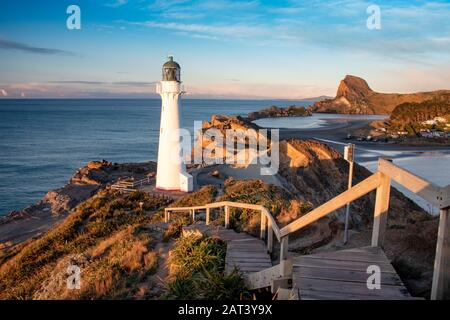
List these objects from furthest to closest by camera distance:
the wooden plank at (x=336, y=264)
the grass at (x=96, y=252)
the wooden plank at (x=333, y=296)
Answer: the grass at (x=96, y=252), the wooden plank at (x=336, y=264), the wooden plank at (x=333, y=296)

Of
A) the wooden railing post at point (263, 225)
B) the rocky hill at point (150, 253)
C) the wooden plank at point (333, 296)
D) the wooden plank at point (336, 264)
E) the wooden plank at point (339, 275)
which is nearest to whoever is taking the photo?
the wooden plank at point (333, 296)

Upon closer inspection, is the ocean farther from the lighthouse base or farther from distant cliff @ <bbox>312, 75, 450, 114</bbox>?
distant cliff @ <bbox>312, 75, 450, 114</bbox>

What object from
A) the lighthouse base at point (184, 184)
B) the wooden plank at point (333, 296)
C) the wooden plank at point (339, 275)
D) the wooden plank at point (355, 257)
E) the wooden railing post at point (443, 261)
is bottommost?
the lighthouse base at point (184, 184)

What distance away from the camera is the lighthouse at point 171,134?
24.4m

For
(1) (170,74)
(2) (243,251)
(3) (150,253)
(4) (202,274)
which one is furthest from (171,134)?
(4) (202,274)

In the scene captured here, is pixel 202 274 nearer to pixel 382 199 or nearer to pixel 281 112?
pixel 382 199

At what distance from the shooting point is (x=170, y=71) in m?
24.5

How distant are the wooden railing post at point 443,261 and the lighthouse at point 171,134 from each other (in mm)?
21266

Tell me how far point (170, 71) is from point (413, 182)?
70.4ft

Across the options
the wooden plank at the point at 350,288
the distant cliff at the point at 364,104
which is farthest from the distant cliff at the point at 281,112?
the wooden plank at the point at 350,288

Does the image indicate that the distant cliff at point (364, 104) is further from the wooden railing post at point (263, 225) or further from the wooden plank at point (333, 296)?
the wooden plank at point (333, 296)
